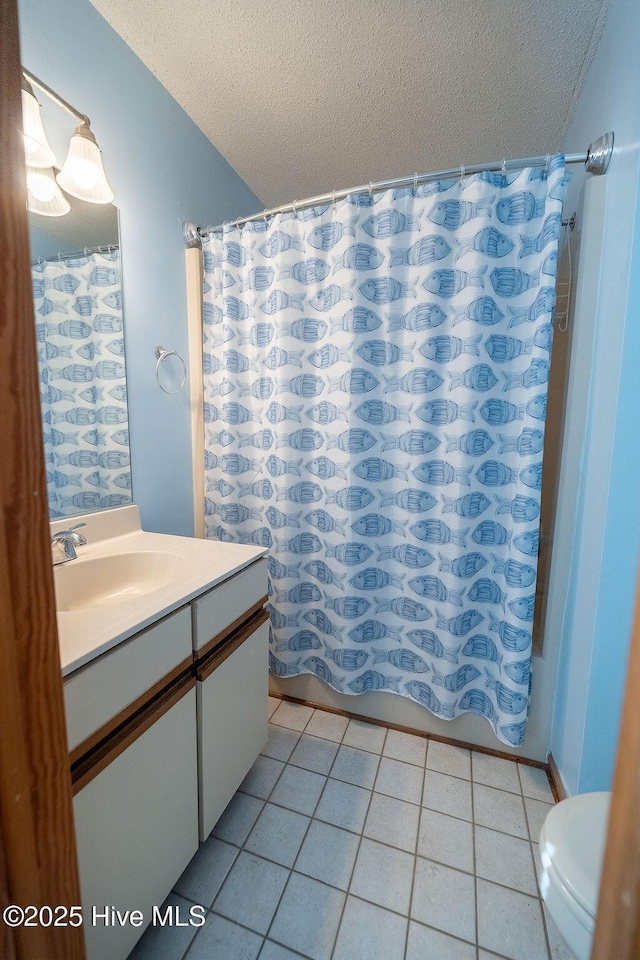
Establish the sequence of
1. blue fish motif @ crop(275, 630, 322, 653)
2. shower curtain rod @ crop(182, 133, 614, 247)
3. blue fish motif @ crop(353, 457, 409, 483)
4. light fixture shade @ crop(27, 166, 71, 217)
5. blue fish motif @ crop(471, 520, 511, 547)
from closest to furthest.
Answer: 1. light fixture shade @ crop(27, 166, 71, 217)
2. shower curtain rod @ crop(182, 133, 614, 247)
3. blue fish motif @ crop(471, 520, 511, 547)
4. blue fish motif @ crop(353, 457, 409, 483)
5. blue fish motif @ crop(275, 630, 322, 653)

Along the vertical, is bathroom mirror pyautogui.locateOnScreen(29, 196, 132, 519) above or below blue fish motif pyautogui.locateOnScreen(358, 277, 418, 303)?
below

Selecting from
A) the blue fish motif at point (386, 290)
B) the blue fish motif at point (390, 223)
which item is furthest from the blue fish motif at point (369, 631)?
the blue fish motif at point (390, 223)

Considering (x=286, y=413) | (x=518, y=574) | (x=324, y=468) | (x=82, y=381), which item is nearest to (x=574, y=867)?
(x=518, y=574)

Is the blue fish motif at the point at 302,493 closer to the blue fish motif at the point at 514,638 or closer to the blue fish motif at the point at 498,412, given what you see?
the blue fish motif at the point at 498,412

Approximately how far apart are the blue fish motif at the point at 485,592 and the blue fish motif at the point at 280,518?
0.72m

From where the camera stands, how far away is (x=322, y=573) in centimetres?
160

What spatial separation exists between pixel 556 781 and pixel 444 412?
138cm

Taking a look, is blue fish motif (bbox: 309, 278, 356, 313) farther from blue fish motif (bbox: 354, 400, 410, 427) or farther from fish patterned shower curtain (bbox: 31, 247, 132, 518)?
fish patterned shower curtain (bbox: 31, 247, 132, 518)

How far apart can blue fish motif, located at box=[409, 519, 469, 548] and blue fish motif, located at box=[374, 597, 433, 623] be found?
21 cm

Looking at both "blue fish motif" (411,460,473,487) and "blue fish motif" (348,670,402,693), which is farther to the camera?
"blue fish motif" (348,670,402,693)

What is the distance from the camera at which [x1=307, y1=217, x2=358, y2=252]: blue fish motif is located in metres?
1.38

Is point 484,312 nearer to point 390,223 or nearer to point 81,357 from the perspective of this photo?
point 390,223

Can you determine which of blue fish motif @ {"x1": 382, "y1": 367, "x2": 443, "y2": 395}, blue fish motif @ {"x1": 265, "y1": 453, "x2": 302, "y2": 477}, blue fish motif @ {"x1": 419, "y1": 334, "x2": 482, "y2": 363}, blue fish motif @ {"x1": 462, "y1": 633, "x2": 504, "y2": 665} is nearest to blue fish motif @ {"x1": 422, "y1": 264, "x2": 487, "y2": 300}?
blue fish motif @ {"x1": 419, "y1": 334, "x2": 482, "y2": 363}

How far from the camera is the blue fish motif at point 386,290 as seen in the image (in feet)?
4.46
